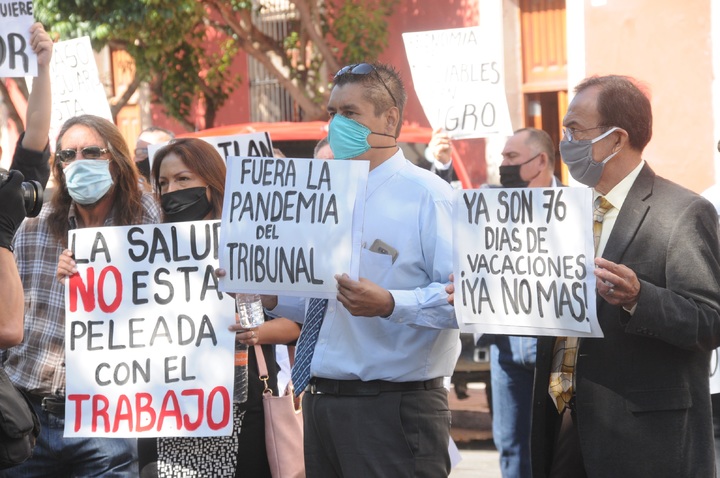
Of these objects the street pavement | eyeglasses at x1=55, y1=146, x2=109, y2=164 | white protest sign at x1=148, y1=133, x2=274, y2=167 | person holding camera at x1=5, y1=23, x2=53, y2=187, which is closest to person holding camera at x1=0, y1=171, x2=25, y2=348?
person holding camera at x1=5, y1=23, x2=53, y2=187

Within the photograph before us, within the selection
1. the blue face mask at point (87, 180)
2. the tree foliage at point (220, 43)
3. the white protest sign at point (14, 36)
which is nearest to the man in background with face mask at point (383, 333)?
the blue face mask at point (87, 180)

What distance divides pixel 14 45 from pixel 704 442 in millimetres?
3554

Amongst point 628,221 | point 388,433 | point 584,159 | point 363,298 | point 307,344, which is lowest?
point 388,433

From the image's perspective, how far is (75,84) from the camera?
8570mm

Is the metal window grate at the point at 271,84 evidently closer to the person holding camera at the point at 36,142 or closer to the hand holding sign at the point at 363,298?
the person holding camera at the point at 36,142

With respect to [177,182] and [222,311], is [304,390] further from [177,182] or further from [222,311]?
[177,182]

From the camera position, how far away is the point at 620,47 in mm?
13227

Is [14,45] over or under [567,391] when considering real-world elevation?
over

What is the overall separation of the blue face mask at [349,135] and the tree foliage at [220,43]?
11082 mm

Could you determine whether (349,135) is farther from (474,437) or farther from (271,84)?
(271,84)

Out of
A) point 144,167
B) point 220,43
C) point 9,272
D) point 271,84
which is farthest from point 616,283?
point 271,84

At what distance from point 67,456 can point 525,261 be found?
2037mm

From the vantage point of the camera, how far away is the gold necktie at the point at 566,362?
169 inches

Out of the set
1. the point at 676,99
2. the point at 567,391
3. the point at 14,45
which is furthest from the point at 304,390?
the point at 676,99
